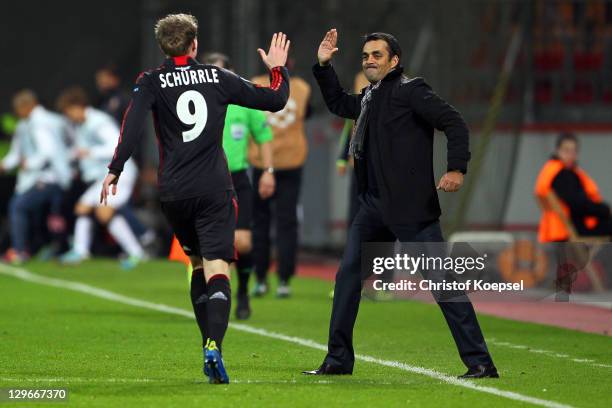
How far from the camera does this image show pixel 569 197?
15.2 metres

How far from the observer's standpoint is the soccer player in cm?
816

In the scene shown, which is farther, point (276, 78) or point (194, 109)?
point (276, 78)

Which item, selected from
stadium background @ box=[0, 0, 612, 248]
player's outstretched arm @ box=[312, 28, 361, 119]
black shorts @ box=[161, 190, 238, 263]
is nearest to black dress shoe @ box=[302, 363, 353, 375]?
black shorts @ box=[161, 190, 238, 263]

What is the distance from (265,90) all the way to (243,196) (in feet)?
12.1

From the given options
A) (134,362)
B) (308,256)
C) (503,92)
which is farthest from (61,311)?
(308,256)

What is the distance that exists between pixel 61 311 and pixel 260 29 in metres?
8.38

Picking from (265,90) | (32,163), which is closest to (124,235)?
(32,163)

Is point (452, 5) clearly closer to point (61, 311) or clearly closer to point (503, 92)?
point (503, 92)

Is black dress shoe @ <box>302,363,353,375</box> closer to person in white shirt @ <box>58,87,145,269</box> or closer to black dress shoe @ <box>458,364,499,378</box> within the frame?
black dress shoe @ <box>458,364,499,378</box>

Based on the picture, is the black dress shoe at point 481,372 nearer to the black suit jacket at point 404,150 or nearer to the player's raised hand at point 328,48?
the black suit jacket at point 404,150

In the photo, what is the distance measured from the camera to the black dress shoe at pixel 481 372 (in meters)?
8.28

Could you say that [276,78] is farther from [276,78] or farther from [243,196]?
[243,196]

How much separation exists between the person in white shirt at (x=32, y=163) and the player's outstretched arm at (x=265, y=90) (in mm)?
11538

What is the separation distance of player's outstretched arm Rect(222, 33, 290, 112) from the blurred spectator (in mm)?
5802
